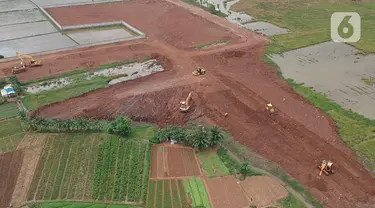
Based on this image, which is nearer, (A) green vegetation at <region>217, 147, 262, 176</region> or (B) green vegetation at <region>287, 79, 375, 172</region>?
(A) green vegetation at <region>217, 147, 262, 176</region>

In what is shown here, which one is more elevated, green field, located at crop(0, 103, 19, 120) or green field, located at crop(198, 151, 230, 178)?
green field, located at crop(0, 103, 19, 120)

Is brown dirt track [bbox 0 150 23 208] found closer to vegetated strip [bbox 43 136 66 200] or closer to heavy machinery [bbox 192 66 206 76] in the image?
vegetated strip [bbox 43 136 66 200]

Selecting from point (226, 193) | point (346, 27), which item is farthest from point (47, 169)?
point (346, 27)

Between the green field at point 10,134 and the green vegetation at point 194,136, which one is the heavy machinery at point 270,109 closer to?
the green vegetation at point 194,136

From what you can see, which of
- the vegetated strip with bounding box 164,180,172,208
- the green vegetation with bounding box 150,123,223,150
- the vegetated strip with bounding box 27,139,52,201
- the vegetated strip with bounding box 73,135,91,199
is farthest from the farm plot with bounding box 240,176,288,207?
the vegetated strip with bounding box 27,139,52,201

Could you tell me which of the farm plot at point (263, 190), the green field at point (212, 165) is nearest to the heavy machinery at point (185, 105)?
the green field at point (212, 165)

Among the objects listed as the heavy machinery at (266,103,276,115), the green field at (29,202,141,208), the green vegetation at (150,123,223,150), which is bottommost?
the green field at (29,202,141,208)

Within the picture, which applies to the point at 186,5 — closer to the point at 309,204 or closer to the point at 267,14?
the point at 267,14

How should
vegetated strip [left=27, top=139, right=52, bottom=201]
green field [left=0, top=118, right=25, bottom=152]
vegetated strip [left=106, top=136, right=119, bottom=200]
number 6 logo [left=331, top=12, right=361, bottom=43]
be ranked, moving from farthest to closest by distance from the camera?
number 6 logo [left=331, top=12, right=361, bottom=43], green field [left=0, top=118, right=25, bottom=152], vegetated strip [left=106, top=136, right=119, bottom=200], vegetated strip [left=27, top=139, right=52, bottom=201]

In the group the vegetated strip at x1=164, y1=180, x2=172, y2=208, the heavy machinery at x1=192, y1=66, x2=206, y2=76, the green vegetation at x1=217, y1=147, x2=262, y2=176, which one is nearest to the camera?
the vegetated strip at x1=164, y1=180, x2=172, y2=208
